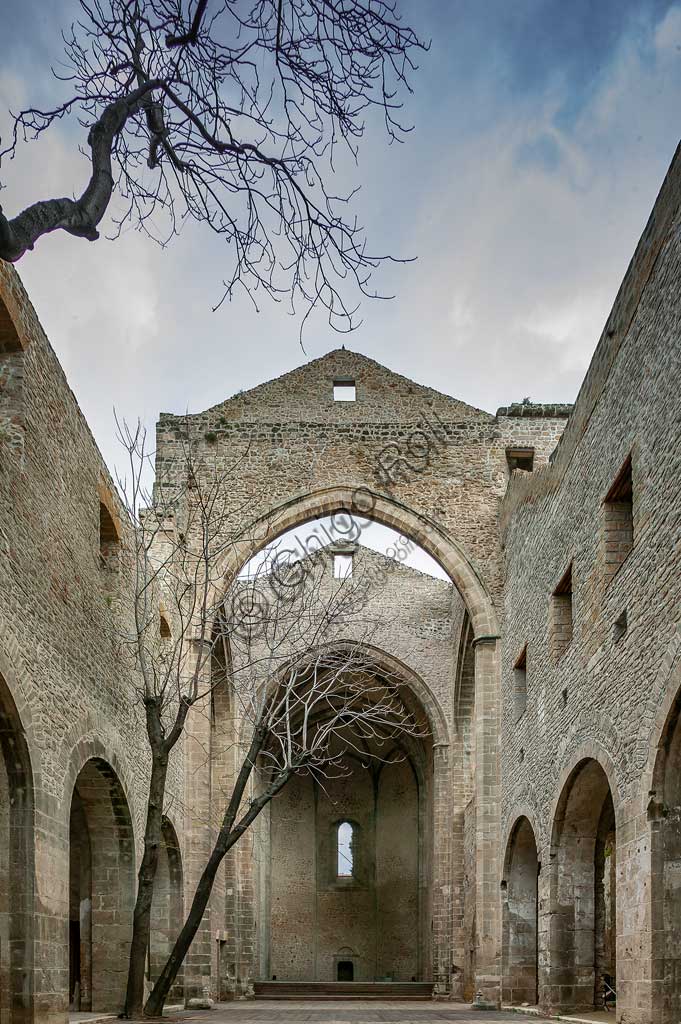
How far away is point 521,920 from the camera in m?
16.0

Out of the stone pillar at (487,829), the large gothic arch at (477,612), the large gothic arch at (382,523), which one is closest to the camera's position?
the stone pillar at (487,829)

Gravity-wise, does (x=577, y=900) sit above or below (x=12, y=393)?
below

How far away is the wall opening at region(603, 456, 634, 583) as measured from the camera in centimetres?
1101

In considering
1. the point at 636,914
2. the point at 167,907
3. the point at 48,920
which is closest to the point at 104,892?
the point at 48,920

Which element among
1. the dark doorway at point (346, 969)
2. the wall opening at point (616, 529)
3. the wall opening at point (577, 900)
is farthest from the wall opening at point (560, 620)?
the dark doorway at point (346, 969)

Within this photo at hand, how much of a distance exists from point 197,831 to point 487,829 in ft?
14.6

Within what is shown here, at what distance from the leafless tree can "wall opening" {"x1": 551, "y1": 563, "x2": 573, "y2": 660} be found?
7.13ft

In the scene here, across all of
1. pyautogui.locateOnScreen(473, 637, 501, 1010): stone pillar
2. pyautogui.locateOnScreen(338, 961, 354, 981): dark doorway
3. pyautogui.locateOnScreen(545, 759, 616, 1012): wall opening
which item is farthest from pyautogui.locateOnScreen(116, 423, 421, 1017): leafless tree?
pyautogui.locateOnScreen(338, 961, 354, 981): dark doorway

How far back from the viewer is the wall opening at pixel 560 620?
1353 centimetres

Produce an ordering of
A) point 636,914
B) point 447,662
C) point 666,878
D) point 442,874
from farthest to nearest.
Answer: point 447,662
point 442,874
point 636,914
point 666,878

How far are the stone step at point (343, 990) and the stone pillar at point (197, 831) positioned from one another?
6.05 meters

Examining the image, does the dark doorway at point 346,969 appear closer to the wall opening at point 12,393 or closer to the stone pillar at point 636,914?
the stone pillar at point 636,914

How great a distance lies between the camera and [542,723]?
1443 centimetres

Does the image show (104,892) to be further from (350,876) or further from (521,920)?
(350,876)
